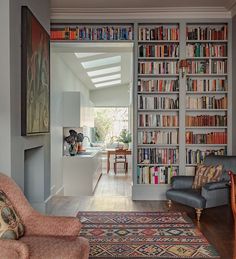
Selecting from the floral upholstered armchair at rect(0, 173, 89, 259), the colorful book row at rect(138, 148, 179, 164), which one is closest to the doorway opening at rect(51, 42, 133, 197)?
the colorful book row at rect(138, 148, 179, 164)

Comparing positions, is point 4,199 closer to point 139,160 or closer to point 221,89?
point 139,160

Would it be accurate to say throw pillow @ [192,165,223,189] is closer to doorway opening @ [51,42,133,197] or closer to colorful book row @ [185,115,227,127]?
colorful book row @ [185,115,227,127]

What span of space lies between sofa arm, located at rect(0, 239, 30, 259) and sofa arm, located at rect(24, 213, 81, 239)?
57 centimetres

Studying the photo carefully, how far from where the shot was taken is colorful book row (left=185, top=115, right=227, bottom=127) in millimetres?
6137

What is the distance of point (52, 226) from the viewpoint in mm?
2639

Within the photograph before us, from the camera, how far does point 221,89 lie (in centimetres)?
615

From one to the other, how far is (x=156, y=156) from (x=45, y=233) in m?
3.81

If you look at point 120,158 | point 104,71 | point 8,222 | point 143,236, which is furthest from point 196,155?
point 120,158

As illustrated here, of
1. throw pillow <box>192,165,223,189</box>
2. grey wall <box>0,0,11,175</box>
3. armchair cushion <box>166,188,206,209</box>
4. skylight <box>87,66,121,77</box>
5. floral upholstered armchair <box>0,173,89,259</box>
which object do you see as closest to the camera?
floral upholstered armchair <box>0,173,89,259</box>

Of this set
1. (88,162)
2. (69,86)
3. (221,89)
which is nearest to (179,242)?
(221,89)

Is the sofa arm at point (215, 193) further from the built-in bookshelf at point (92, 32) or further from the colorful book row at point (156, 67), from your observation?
the built-in bookshelf at point (92, 32)

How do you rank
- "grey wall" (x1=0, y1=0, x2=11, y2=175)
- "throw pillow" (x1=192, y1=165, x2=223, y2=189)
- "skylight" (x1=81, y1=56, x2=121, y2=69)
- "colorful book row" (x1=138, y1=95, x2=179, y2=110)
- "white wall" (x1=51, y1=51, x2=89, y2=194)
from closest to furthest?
"grey wall" (x1=0, y1=0, x2=11, y2=175), "throw pillow" (x1=192, y1=165, x2=223, y2=189), "colorful book row" (x1=138, y1=95, x2=179, y2=110), "white wall" (x1=51, y1=51, x2=89, y2=194), "skylight" (x1=81, y1=56, x2=121, y2=69)

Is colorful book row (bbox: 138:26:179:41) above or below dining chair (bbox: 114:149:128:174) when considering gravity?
above

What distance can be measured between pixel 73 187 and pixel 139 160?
6.22ft
